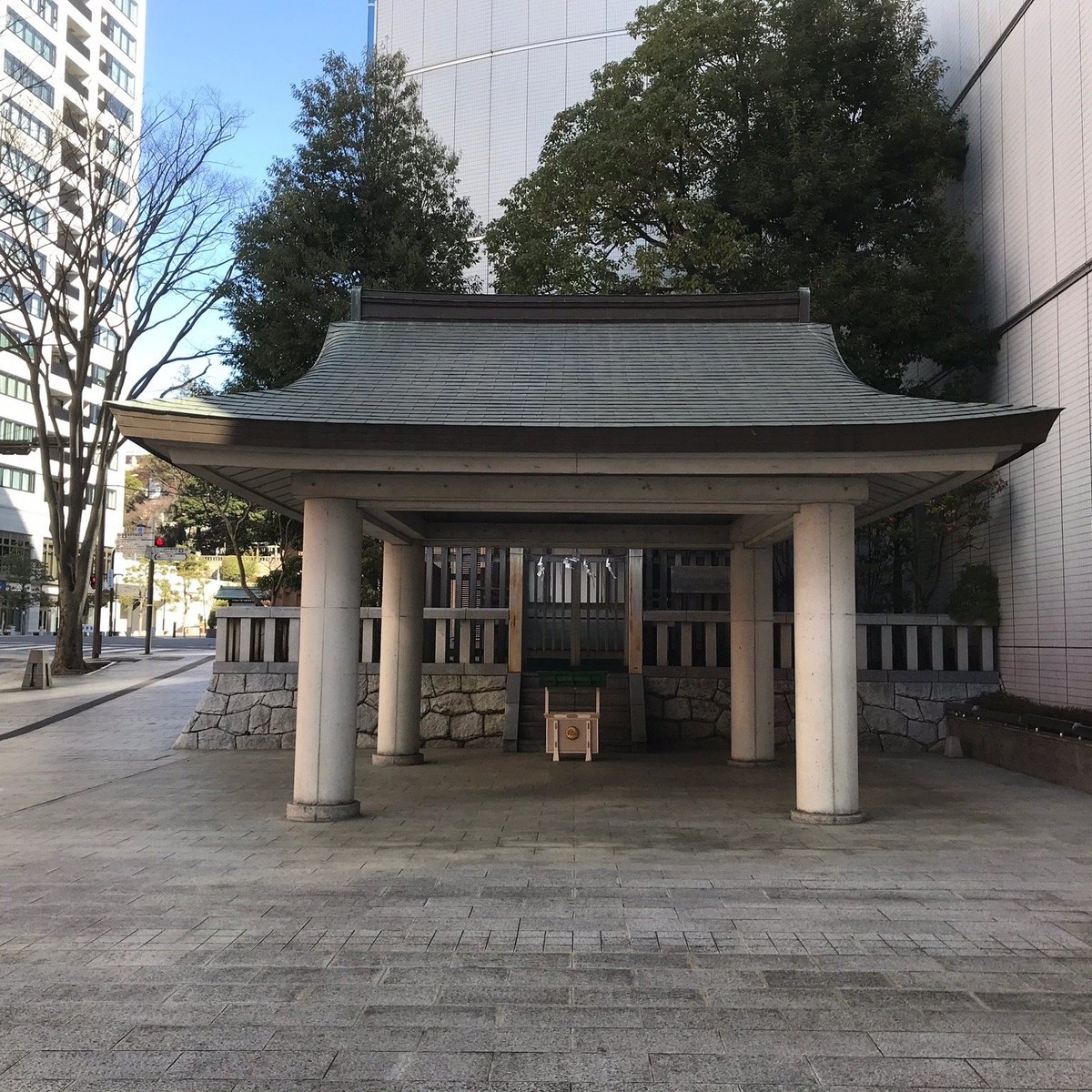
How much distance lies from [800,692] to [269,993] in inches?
230

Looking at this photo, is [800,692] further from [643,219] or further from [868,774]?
[643,219]

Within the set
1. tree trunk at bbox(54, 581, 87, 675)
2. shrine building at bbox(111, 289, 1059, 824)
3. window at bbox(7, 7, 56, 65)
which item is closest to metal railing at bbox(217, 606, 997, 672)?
shrine building at bbox(111, 289, 1059, 824)

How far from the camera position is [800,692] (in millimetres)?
9258

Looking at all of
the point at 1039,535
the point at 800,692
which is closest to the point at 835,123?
the point at 1039,535

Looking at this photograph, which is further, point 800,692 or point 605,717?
point 605,717

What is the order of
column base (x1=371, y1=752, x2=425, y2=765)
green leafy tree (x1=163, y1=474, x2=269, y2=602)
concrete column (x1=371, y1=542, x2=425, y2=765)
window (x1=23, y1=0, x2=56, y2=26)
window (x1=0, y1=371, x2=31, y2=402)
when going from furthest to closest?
window (x1=23, y1=0, x2=56, y2=26) → window (x1=0, y1=371, x2=31, y2=402) → green leafy tree (x1=163, y1=474, x2=269, y2=602) → column base (x1=371, y1=752, x2=425, y2=765) → concrete column (x1=371, y1=542, x2=425, y2=765)

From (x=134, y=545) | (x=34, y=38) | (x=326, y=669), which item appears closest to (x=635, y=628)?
(x=326, y=669)

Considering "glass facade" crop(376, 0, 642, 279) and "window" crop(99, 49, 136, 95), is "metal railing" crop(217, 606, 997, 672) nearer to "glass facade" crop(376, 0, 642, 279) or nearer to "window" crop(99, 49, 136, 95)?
"glass facade" crop(376, 0, 642, 279)

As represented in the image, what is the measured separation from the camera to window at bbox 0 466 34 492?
51781mm

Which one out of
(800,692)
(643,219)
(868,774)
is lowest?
(868,774)

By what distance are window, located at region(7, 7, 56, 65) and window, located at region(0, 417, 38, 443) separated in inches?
749

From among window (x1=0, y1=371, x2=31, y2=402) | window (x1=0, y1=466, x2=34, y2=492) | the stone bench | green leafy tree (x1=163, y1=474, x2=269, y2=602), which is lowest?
the stone bench

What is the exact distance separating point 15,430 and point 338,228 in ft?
135

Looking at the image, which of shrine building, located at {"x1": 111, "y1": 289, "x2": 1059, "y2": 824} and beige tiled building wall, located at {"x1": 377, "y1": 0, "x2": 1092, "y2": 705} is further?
beige tiled building wall, located at {"x1": 377, "y1": 0, "x2": 1092, "y2": 705}
